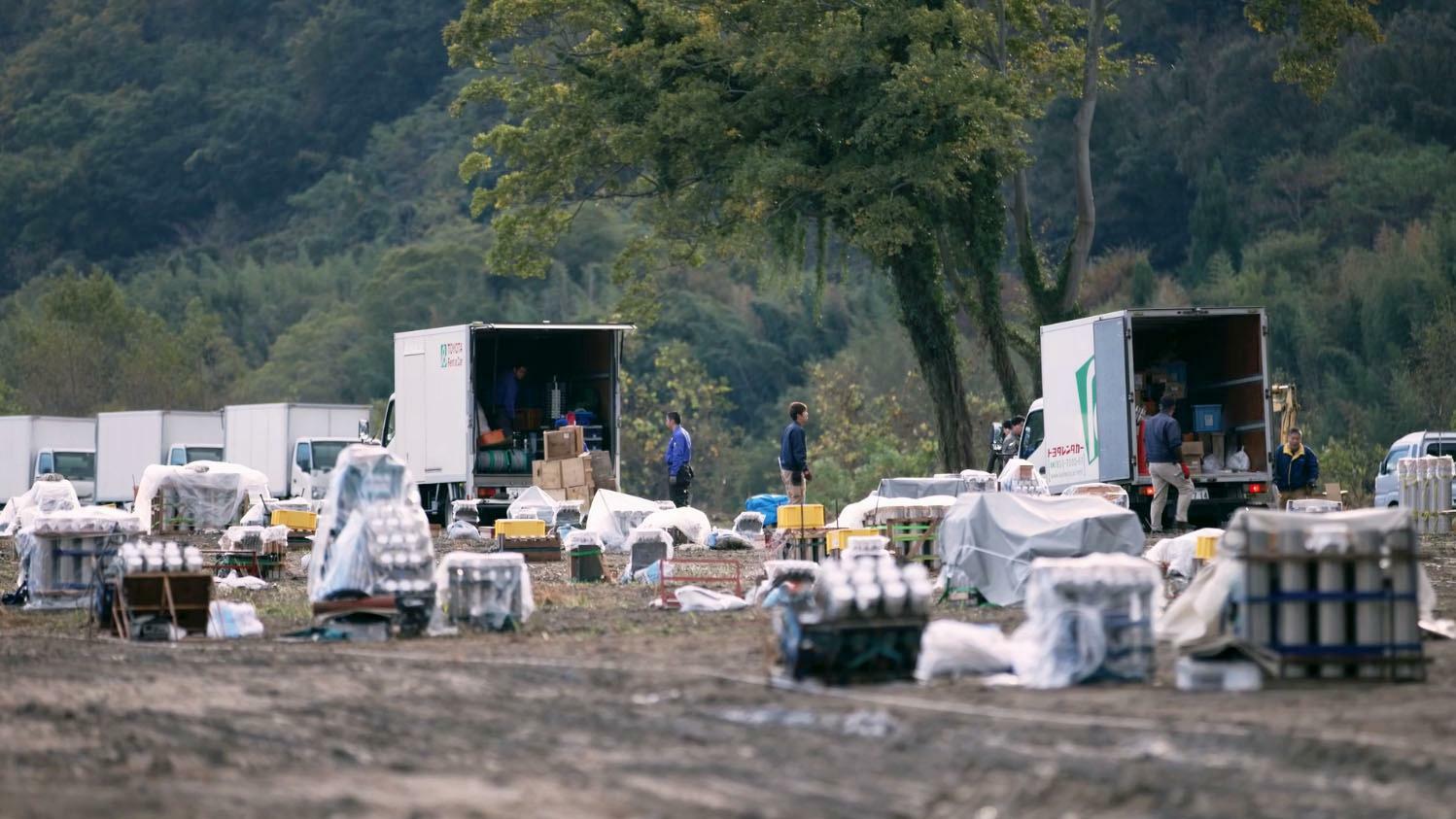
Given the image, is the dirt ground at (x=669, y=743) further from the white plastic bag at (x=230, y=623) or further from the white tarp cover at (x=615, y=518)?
the white tarp cover at (x=615, y=518)

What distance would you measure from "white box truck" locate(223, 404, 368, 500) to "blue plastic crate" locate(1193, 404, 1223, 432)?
22.3 metres

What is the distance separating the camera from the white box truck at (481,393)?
33656 millimetres

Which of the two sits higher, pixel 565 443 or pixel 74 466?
pixel 74 466

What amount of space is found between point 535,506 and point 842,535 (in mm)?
10103

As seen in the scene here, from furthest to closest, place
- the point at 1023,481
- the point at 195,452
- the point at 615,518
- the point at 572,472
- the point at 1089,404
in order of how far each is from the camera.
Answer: the point at 195,452, the point at 572,472, the point at 1089,404, the point at 615,518, the point at 1023,481

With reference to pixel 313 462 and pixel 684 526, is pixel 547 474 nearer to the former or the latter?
pixel 684 526

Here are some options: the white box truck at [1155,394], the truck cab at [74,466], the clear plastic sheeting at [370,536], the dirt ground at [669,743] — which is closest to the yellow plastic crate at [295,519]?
the white box truck at [1155,394]

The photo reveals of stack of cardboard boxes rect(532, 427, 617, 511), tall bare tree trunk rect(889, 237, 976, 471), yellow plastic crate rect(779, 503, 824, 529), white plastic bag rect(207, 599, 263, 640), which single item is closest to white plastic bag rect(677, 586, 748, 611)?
white plastic bag rect(207, 599, 263, 640)

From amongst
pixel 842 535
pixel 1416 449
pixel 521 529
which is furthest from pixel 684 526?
pixel 1416 449

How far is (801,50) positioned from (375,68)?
73.7m

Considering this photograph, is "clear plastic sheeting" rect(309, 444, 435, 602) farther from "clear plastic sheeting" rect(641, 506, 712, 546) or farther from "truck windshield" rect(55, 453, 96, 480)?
"truck windshield" rect(55, 453, 96, 480)

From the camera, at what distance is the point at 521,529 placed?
26.5m

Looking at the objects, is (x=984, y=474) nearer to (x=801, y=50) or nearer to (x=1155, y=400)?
(x=1155, y=400)

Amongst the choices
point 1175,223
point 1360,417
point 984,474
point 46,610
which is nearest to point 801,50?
point 984,474
